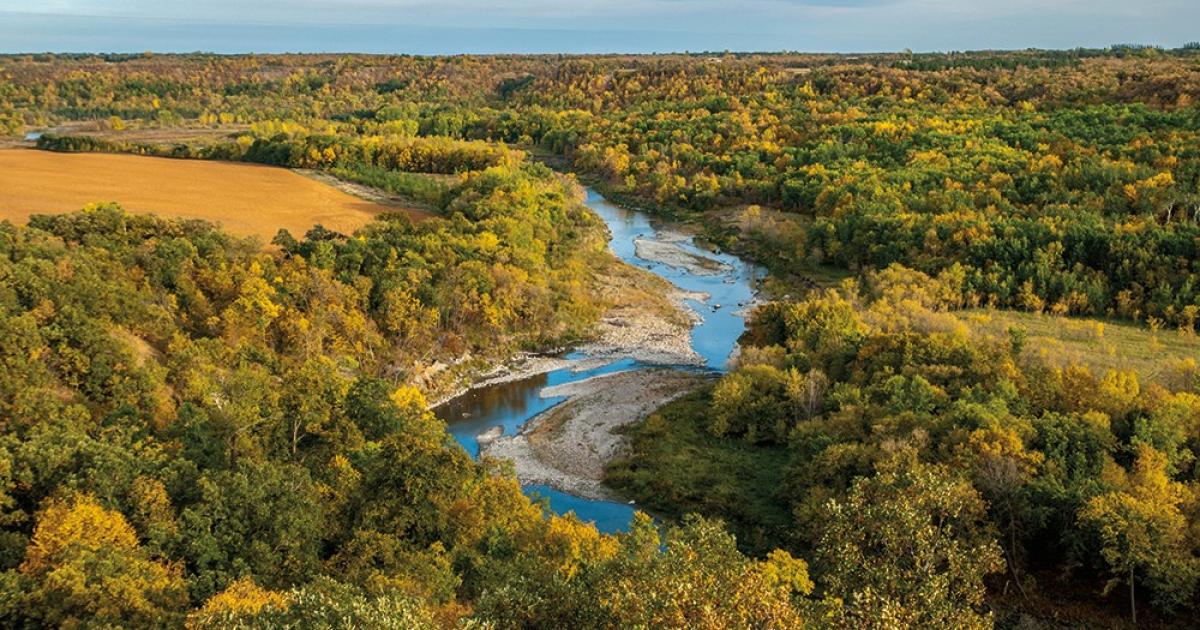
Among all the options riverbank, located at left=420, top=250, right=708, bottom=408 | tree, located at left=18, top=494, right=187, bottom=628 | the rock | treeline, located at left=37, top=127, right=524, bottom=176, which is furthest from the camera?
treeline, located at left=37, top=127, right=524, bottom=176

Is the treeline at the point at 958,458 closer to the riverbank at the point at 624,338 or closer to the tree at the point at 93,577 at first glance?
the riverbank at the point at 624,338

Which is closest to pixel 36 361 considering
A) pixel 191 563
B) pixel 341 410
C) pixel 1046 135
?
pixel 341 410

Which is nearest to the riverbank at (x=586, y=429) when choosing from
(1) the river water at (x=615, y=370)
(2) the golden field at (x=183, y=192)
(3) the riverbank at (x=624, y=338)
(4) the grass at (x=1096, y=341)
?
(1) the river water at (x=615, y=370)

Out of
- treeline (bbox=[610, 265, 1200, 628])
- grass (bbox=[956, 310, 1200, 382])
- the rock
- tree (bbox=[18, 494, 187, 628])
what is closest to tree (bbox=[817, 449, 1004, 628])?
treeline (bbox=[610, 265, 1200, 628])

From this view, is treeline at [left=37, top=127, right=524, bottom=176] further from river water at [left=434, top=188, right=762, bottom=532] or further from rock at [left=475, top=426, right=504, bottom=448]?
rock at [left=475, top=426, right=504, bottom=448]

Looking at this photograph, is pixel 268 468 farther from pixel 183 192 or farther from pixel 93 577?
pixel 183 192

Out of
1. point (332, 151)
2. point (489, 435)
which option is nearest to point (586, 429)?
point (489, 435)

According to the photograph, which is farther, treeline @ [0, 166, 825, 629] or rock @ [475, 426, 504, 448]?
rock @ [475, 426, 504, 448]
